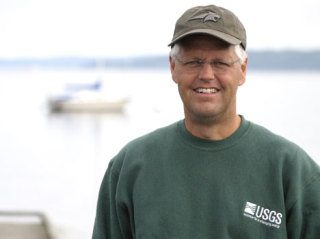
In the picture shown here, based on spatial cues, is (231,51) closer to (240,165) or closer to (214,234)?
(240,165)

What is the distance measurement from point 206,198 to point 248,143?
276 millimetres

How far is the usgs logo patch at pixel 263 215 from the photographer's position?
2.35m

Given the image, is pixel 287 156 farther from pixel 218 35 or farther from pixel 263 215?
pixel 218 35

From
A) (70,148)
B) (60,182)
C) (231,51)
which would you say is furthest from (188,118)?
(70,148)

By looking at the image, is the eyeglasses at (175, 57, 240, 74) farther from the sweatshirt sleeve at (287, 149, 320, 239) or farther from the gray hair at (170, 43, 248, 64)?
the sweatshirt sleeve at (287, 149, 320, 239)

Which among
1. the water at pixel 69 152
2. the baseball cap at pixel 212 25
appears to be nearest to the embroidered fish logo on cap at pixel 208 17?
the baseball cap at pixel 212 25

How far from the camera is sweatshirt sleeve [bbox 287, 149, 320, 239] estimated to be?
7.67ft

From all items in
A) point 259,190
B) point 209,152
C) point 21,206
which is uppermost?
point 209,152

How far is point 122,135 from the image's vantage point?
32.3 metres

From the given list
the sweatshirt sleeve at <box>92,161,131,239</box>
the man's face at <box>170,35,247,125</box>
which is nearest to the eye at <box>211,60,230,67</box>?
the man's face at <box>170,35,247,125</box>

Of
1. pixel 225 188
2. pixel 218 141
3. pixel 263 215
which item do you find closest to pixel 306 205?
pixel 263 215

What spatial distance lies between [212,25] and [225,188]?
637mm

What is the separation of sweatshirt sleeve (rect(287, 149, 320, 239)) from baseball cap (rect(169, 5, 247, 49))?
0.56m

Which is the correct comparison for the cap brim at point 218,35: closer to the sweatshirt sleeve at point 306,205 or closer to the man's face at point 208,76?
the man's face at point 208,76
